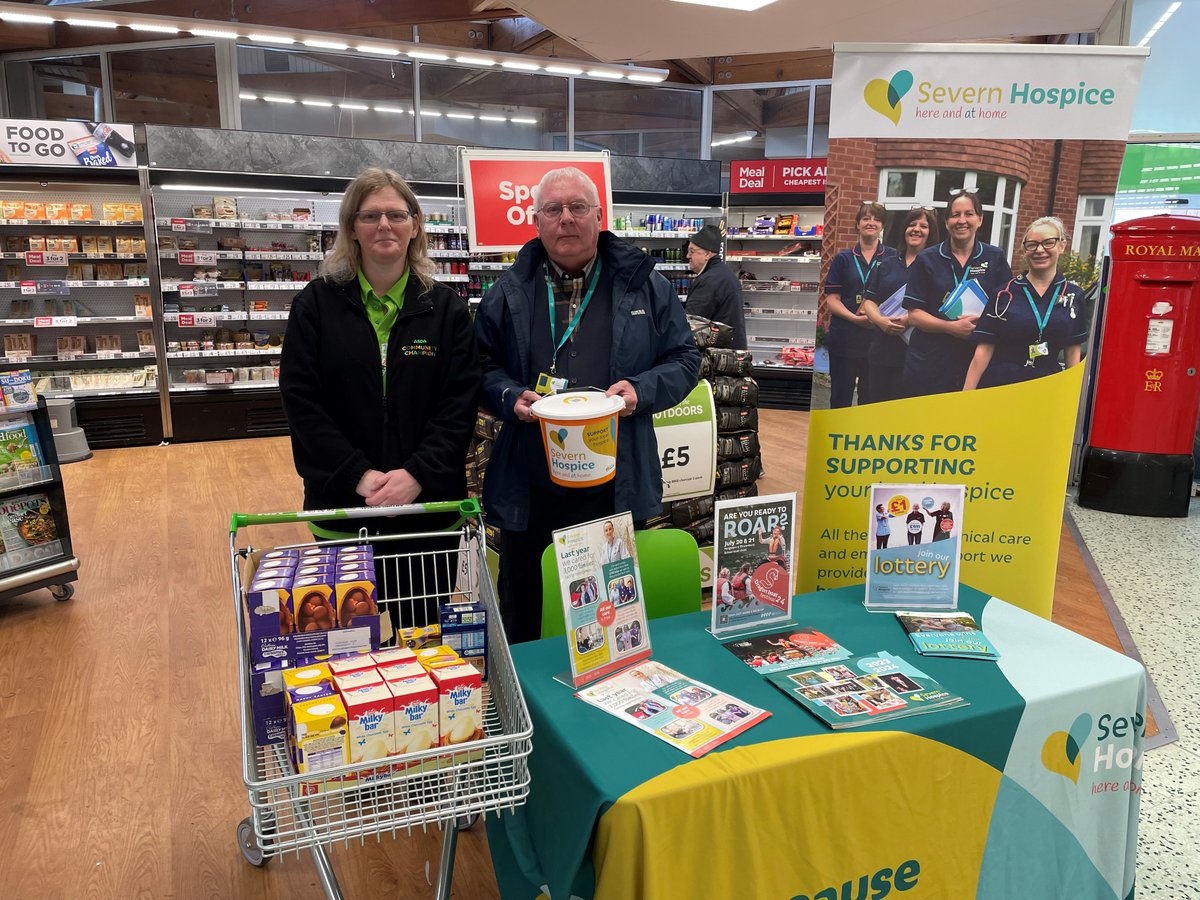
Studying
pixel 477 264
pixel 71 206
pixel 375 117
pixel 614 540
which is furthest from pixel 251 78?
pixel 614 540

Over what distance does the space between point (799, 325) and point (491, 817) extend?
30.9 ft

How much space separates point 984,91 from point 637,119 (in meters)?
9.30

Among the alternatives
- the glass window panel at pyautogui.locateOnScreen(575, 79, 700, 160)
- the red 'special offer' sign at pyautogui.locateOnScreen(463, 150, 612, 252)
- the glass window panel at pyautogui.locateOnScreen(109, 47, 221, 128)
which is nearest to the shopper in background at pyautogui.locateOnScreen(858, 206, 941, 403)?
the red 'special offer' sign at pyautogui.locateOnScreen(463, 150, 612, 252)

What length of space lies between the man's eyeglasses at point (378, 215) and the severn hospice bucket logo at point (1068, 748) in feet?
6.76

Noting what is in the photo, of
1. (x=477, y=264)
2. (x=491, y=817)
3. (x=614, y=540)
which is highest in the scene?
(x=477, y=264)

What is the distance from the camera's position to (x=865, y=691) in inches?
68.6

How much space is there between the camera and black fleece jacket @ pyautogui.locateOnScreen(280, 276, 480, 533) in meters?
2.31

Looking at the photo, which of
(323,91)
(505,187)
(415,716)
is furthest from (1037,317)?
(323,91)

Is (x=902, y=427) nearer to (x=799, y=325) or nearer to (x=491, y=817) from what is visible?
(x=491, y=817)

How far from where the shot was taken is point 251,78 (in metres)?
9.66

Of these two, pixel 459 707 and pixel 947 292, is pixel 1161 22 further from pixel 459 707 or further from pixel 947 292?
pixel 459 707

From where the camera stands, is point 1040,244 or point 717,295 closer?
point 1040,244

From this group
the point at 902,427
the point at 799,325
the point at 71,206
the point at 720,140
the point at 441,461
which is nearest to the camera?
the point at 441,461

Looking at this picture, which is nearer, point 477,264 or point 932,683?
point 932,683
